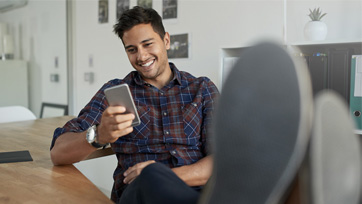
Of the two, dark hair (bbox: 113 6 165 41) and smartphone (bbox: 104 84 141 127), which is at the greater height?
dark hair (bbox: 113 6 165 41)

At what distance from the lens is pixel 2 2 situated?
2963 mm

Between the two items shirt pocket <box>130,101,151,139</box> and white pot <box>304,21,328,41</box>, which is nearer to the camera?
shirt pocket <box>130,101,151,139</box>

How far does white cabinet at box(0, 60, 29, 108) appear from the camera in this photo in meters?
3.04

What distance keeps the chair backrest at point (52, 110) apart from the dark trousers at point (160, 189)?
293 centimetres

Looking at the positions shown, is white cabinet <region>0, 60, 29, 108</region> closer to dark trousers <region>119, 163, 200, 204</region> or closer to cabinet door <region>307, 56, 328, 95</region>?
cabinet door <region>307, 56, 328, 95</region>

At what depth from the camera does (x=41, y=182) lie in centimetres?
110

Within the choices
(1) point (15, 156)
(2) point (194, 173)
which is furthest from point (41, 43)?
(2) point (194, 173)

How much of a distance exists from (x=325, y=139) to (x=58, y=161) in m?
1.02

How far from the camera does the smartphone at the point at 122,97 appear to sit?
0.98 m

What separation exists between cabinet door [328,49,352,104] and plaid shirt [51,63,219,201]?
22.9 inches

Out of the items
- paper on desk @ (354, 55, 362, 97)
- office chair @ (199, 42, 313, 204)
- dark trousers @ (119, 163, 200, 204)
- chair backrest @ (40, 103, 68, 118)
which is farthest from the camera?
chair backrest @ (40, 103, 68, 118)

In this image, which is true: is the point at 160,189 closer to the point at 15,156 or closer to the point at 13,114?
the point at 15,156

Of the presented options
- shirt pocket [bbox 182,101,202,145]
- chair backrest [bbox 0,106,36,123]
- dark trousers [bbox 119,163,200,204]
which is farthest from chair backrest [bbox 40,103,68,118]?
dark trousers [bbox 119,163,200,204]

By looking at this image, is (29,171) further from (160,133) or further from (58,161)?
(160,133)
